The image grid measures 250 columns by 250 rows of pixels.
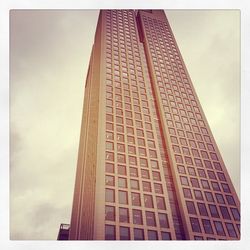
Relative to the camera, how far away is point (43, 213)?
57.7ft

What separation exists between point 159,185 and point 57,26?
731 inches

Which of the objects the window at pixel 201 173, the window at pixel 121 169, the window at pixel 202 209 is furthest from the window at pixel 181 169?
the window at pixel 121 169

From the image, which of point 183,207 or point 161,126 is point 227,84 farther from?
point 161,126

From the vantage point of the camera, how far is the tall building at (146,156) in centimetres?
2810

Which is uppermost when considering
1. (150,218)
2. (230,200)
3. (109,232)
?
(230,200)

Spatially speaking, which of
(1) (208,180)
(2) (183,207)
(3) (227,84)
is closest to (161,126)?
(1) (208,180)

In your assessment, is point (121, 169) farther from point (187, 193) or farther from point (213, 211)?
point (213, 211)

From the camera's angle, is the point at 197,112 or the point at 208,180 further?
the point at 197,112

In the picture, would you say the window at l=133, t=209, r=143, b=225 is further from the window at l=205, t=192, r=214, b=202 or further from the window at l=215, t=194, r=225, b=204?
the window at l=215, t=194, r=225, b=204

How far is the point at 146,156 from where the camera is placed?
112 ft

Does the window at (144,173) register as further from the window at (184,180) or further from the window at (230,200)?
the window at (230,200)

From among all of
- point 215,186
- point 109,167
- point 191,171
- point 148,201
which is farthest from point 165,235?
point 215,186

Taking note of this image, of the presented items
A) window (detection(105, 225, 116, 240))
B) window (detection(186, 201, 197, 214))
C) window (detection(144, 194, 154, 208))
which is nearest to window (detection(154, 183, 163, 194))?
window (detection(144, 194, 154, 208))
